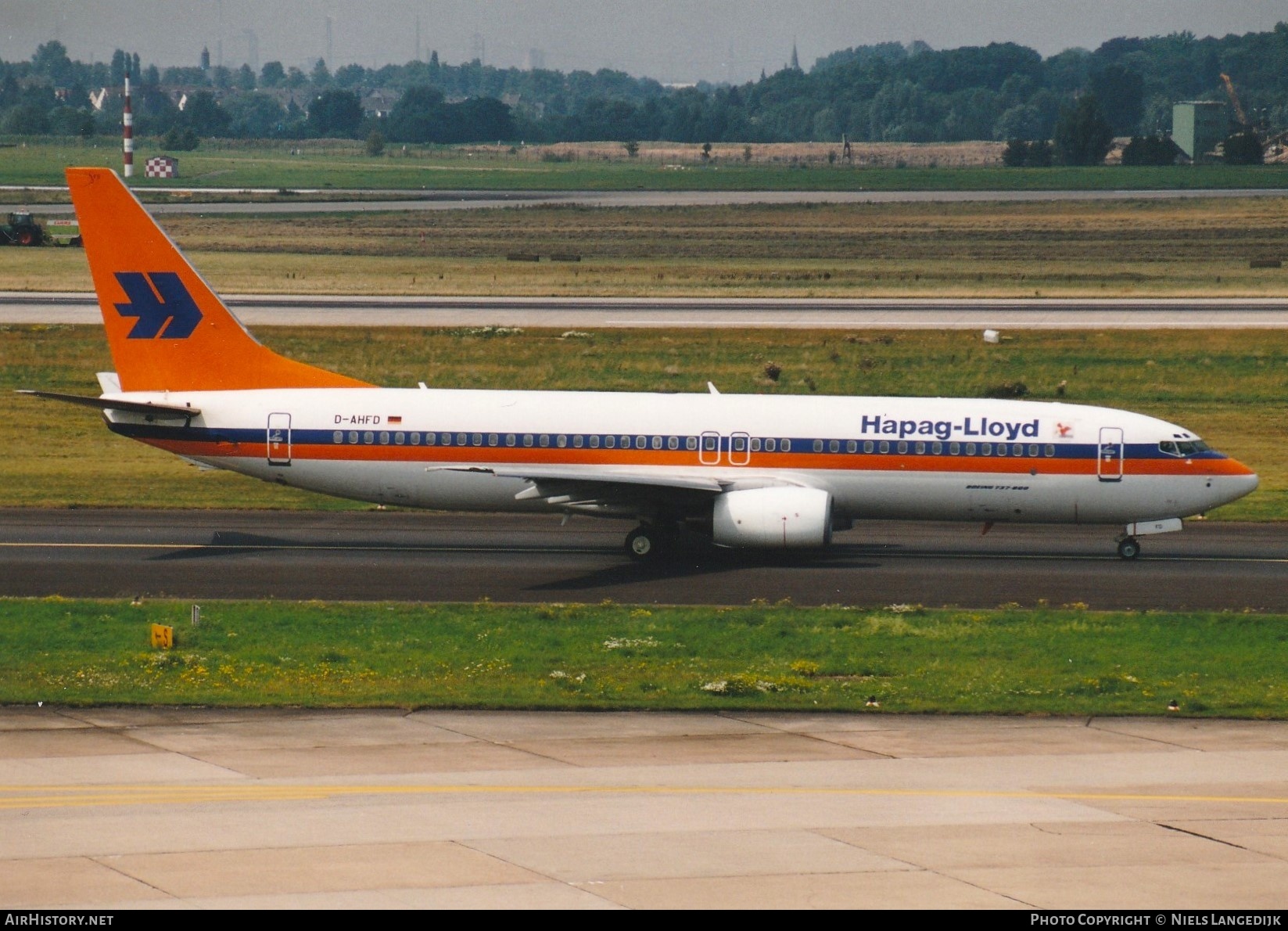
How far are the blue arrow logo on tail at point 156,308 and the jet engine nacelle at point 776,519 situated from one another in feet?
46.4

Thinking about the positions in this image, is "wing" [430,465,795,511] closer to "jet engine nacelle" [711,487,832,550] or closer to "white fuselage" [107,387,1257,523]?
"white fuselage" [107,387,1257,523]

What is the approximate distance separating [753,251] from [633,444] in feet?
292

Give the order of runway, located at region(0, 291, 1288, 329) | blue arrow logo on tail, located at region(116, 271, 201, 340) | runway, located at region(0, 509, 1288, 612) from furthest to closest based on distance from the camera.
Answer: runway, located at region(0, 291, 1288, 329)
blue arrow logo on tail, located at region(116, 271, 201, 340)
runway, located at region(0, 509, 1288, 612)

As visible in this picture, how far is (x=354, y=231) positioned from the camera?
144 m

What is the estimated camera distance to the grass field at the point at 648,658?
29.1 meters

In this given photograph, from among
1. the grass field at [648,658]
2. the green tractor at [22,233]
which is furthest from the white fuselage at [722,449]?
the green tractor at [22,233]

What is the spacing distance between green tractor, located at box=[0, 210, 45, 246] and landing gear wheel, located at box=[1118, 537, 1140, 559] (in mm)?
101771

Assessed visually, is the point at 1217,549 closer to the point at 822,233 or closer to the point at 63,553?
the point at 63,553

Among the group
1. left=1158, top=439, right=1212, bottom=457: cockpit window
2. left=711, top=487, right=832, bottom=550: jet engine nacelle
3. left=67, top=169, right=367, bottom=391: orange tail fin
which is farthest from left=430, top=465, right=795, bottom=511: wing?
left=1158, top=439, right=1212, bottom=457: cockpit window

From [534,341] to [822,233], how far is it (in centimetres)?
7149

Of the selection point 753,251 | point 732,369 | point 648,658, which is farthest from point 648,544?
point 753,251

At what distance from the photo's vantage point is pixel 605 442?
41938 mm

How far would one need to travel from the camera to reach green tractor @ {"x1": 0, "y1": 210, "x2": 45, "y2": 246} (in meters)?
126

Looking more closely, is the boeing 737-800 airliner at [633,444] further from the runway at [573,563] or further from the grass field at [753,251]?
the grass field at [753,251]
